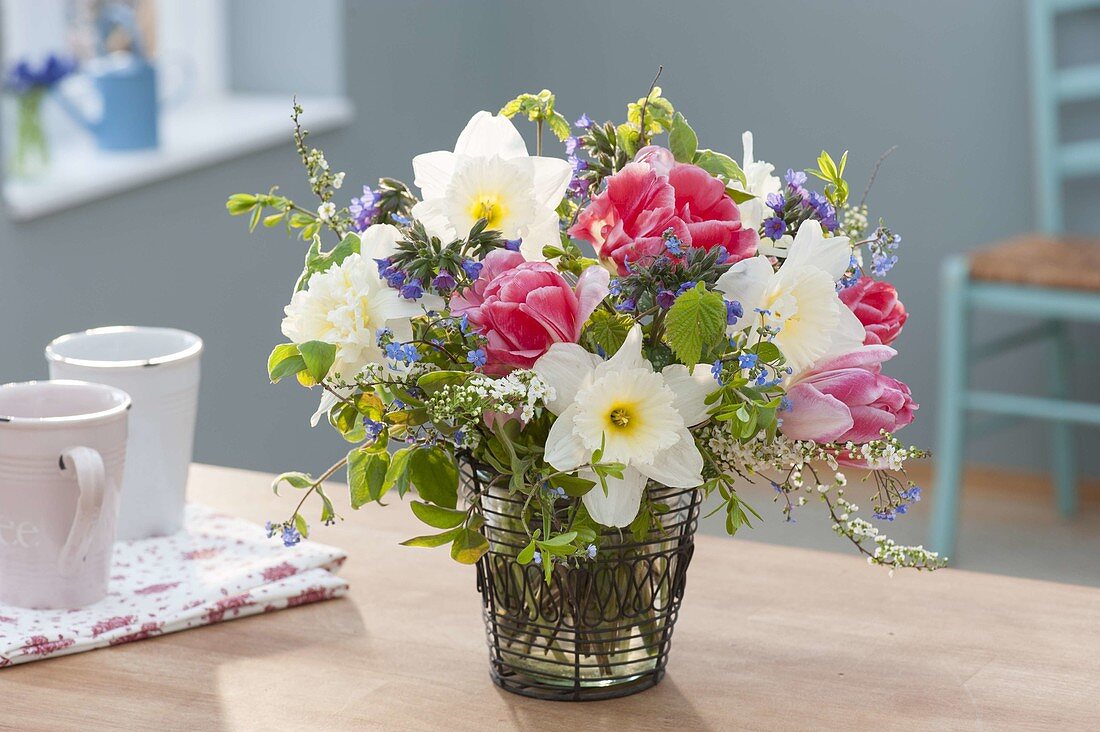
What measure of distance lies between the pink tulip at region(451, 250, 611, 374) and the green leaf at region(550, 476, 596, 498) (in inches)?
2.3

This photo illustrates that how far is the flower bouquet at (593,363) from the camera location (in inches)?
26.5

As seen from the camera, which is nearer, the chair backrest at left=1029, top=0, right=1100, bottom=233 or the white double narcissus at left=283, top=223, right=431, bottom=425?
the white double narcissus at left=283, top=223, right=431, bottom=425

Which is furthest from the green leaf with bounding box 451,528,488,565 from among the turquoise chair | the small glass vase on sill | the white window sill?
the turquoise chair

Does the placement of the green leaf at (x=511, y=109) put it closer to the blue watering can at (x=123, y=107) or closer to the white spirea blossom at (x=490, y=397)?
the white spirea blossom at (x=490, y=397)

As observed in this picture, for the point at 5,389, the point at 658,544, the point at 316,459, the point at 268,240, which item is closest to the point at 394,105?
the point at 268,240

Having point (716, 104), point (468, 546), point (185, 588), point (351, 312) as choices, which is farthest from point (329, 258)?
point (716, 104)

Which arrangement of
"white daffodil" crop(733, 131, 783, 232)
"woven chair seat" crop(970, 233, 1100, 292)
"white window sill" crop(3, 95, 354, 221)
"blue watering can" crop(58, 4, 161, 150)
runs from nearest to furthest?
"white daffodil" crop(733, 131, 783, 232) → "white window sill" crop(3, 95, 354, 221) → "blue watering can" crop(58, 4, 161, 150) → "woven chair seat" crop(970, 233, 1100, 292)

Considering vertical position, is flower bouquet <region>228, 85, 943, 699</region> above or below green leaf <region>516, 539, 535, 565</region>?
above

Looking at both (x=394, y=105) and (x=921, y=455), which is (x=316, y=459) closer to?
(x=394, y=105)

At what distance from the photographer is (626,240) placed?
2.28 ft

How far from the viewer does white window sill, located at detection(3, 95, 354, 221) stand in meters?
2.01

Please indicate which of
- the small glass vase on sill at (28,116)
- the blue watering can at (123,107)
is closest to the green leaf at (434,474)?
the small glass vase on sill at (28,116)

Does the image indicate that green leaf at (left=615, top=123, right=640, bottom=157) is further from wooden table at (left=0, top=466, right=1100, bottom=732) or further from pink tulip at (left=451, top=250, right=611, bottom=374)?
wooden table at (left=0, top=466, right=1100, bottom=732)

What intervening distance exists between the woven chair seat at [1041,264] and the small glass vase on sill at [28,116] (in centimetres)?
156
